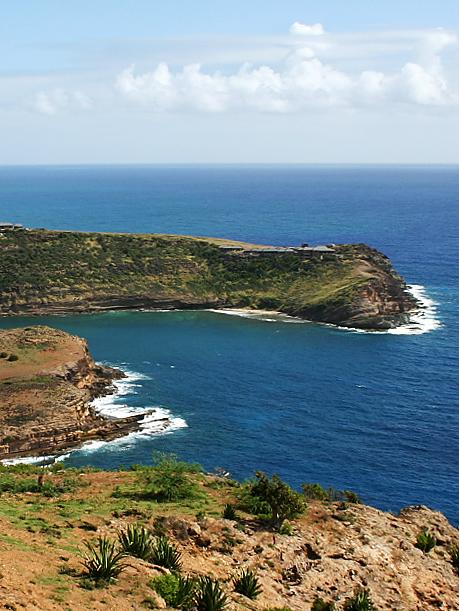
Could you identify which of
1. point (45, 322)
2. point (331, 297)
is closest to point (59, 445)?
point (45, 322)

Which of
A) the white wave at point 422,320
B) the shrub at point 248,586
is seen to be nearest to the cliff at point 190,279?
the white wave at point 422,320

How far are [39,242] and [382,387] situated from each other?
79527 mm

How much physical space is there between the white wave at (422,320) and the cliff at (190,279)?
63.3 inches

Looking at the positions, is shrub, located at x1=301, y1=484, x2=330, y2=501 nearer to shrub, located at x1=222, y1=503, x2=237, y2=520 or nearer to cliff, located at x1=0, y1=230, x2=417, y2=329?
shrub, located at x1=222, y1=503, x2=237, y2=520

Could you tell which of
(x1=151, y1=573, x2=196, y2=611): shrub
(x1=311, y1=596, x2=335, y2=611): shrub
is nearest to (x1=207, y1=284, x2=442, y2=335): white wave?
(x1=311, y1=596, x2=335, y2=611): shrub

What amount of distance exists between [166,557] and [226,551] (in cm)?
375

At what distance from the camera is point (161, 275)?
130 m

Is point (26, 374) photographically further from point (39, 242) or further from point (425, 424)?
point (39, 242)

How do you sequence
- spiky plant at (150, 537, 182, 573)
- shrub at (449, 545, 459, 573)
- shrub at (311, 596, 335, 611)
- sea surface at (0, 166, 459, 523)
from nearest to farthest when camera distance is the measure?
spiky plant at (150, 537, 182, 573) → shrub at (311, 596, 335, 611) → shrub at (449, 545, 459, 573) → sea surface at (0, 166, 459, 523)

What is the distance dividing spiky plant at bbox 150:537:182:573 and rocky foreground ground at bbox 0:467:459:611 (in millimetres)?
452

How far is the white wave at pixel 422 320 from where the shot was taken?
338ft

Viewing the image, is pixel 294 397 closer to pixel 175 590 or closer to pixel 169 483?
pixel 169 483

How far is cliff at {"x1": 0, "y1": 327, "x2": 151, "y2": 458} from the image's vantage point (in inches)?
2544

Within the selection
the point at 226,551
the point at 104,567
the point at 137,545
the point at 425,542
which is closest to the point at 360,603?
the point at 226,551
